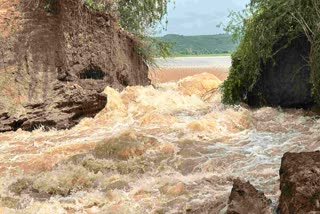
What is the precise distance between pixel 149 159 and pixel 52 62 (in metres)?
4.56

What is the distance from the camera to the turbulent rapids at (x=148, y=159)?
4.73m

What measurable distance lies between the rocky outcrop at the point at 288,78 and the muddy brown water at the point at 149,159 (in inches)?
16.0

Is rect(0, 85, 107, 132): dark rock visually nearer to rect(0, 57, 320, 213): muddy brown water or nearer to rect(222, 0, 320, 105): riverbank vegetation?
rect(0, 57, 320, 213): muddy brown water

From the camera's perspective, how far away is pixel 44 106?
923 centimetres

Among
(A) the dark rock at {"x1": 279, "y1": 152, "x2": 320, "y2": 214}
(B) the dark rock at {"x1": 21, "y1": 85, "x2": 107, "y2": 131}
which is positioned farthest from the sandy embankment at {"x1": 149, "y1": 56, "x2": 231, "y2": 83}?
(A) the dark rock at {"x1": 279, "y1": 152, "x2": 320, "y2": 214}

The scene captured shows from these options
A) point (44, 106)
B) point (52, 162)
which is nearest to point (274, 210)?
point (52, 162)

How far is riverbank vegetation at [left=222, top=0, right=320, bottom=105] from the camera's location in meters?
8.56

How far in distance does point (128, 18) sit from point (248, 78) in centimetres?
414

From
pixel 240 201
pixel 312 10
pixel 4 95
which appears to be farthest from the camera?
pixel 4 95

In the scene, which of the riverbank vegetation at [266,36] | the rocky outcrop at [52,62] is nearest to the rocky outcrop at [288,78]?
the riverbank vegetation at [266,36]

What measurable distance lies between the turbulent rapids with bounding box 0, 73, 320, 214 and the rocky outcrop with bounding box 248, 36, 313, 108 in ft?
1.76

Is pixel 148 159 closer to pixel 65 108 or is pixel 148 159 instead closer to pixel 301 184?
pixel 301 184

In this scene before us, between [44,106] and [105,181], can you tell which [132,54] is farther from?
[105,181]

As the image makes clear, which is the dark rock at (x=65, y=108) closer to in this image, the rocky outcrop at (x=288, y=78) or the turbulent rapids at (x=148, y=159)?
the turbulent rapids at (x=148, y=159)
